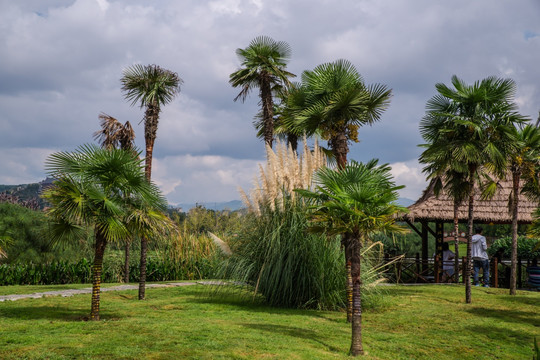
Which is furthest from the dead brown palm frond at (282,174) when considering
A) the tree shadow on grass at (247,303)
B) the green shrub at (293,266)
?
the tree shadow on grass at (247,303)

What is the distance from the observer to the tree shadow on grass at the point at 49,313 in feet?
28.0

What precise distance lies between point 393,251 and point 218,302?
15803 mm

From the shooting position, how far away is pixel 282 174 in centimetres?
1046

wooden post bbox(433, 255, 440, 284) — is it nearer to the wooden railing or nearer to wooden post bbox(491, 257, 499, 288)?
the wooden railing

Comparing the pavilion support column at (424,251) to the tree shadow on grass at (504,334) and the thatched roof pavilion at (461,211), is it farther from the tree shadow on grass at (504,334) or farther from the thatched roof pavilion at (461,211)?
the tree shadow on grass at (504,334)

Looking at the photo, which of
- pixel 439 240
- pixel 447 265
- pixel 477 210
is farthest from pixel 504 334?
pixel 477 210

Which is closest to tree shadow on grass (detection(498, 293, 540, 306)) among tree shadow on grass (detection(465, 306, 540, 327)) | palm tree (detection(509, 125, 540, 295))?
palm tree (detection(509, 125, 540, 295))

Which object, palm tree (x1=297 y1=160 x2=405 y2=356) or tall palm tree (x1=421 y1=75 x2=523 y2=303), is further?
tall palm tree (x1=421 y1=75 x2=523 y2=303)

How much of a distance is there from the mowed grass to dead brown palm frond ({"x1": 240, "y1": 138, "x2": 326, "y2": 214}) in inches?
89.2

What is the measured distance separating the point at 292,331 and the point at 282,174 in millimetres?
3609

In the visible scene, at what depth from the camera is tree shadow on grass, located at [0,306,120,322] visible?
8523 millimetres

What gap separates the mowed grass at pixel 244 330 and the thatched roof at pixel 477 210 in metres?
6.12

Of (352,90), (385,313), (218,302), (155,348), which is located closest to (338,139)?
(352,90)

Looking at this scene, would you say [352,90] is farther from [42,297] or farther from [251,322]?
[42,297]
